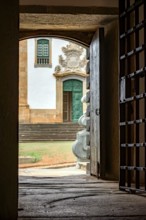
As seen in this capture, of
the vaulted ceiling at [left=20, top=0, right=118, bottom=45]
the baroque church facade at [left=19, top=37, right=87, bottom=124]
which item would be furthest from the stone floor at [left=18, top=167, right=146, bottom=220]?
the baroque church facade at [left=19, top=37, right=87, bottom=124]

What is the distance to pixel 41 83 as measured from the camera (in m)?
24.0

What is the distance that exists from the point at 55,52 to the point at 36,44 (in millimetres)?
1155

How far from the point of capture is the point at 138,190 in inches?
179

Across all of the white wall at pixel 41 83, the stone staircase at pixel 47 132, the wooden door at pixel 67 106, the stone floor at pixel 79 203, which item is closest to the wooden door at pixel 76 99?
the wooden door at pixel 67 106

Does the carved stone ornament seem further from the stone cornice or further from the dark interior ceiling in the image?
the dark interior ceiling

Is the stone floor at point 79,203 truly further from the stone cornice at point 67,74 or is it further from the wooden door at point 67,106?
the wooden door at point 67,106

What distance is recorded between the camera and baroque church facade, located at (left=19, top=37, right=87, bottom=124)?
23.7 meters

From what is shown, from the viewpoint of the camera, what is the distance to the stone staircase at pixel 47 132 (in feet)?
65.9

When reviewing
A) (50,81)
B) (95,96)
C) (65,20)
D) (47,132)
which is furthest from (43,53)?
(65,20)

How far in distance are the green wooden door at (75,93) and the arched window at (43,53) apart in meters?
1.64

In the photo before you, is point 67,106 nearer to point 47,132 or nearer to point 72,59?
point 72,59

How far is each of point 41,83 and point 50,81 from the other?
0.65 m

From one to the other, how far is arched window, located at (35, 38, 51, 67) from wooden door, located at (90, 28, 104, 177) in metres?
17.2
